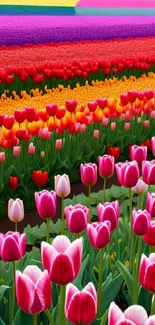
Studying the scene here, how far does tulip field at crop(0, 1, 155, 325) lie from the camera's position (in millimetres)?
1787

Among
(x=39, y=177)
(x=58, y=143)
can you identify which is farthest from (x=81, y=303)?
(x=58, y=143)

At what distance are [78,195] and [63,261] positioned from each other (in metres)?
3.07

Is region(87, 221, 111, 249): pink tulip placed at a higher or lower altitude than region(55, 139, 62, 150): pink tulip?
lower

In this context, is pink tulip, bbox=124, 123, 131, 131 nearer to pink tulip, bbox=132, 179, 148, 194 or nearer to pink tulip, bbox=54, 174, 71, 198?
pink tulip, bbox=132, 179, 148, 194

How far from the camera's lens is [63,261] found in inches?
69.0

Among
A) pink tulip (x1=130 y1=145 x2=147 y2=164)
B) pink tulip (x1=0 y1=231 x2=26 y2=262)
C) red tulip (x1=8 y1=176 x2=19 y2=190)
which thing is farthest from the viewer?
red tulip (x1=8 y1=176 x2=19 y2=190)

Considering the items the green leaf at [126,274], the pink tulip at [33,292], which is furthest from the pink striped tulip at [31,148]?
the pink tulip at [33,292]

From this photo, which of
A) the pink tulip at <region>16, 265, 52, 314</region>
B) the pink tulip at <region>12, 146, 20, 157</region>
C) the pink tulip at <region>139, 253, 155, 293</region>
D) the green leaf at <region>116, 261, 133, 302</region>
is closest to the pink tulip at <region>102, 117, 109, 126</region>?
the pink tulip at <region>12, 146, 20, 157</region>

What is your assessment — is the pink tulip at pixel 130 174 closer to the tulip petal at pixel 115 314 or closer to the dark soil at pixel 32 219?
the tulip petal at pixel 115 314

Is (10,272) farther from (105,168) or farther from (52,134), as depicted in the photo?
(52,134)

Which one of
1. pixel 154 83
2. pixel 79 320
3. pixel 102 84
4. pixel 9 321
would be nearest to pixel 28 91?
pixel 102 84

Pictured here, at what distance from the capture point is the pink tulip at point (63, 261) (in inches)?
69.2

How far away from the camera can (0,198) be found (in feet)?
17.6

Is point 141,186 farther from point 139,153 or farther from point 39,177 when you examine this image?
point 39,177
